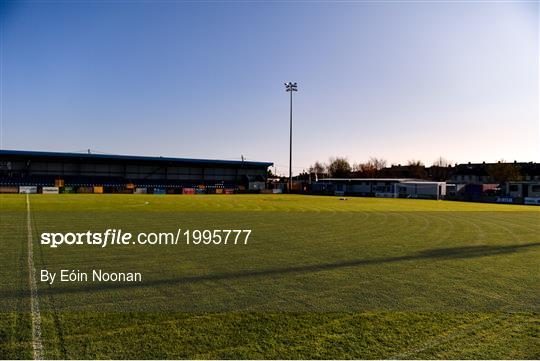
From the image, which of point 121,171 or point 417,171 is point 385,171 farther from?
point 121,171

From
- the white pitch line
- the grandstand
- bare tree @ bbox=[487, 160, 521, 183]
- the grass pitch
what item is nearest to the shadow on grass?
the grass pitch

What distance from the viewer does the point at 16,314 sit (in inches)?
247

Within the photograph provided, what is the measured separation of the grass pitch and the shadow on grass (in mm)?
37

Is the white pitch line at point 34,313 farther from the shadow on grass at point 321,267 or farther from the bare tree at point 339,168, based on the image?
the bare tree at point 339,168

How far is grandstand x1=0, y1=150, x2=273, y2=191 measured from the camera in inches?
2879

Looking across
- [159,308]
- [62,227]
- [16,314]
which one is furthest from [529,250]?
[62,227]

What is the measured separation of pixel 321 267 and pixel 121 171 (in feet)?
264

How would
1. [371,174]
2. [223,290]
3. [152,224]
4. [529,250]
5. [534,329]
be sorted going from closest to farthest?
[534,329], [223,290], [529,250], [152,224], [371,174]

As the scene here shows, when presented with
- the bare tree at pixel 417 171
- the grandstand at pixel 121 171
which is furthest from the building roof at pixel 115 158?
the bare tree at pixel 417 171

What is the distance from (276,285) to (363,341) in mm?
3079

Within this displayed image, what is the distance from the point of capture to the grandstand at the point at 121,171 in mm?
73125

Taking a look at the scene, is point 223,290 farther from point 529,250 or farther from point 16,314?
point 529,250

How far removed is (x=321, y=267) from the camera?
10.1 metres

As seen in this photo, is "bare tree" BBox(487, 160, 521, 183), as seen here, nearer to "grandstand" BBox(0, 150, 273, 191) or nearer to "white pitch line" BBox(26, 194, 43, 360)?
"grandstand" BBox(0, 150, 273, 191)
